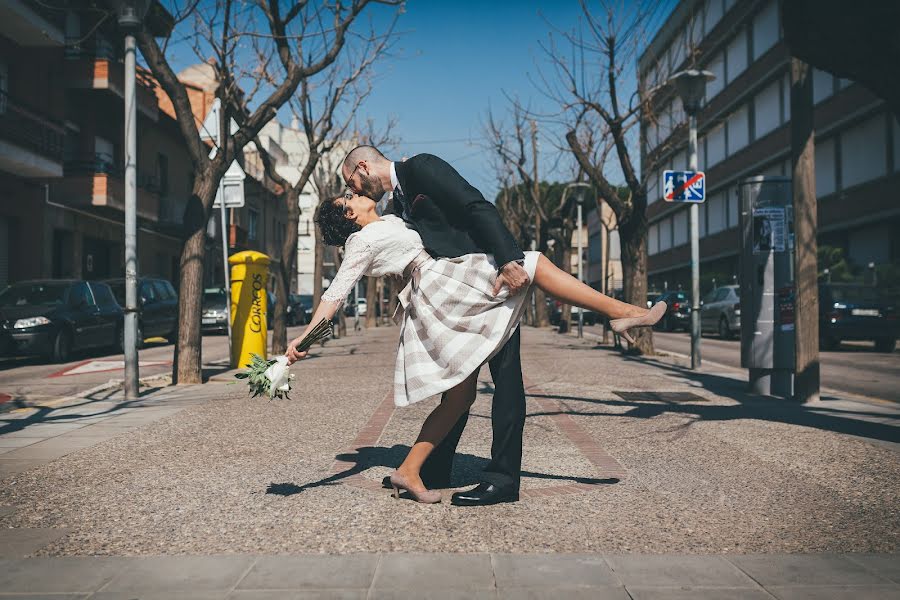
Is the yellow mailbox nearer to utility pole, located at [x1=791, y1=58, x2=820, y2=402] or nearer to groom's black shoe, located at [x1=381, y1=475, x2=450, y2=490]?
utility pole, located at [x1=791, y1=58, x2=820, y2=402]

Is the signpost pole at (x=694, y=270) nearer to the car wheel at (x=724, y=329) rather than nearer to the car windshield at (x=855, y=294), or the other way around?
the car windshield at (x=855, y=294)

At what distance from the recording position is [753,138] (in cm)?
4081


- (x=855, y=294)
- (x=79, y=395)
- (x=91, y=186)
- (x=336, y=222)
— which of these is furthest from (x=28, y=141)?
(x=855, y=294)

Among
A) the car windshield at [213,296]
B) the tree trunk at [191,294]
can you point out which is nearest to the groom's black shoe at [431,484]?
the tree trunk at [191,294]

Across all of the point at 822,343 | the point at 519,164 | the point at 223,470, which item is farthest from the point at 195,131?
the point at 519,164

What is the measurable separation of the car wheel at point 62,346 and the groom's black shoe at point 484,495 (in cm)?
1245

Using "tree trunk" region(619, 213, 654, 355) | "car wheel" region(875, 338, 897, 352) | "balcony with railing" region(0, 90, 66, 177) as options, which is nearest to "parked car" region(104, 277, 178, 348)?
"balcony with railing" region(0, 90, 66, 177)

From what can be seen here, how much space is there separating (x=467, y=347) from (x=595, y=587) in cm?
133

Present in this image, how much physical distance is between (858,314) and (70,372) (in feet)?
51.1

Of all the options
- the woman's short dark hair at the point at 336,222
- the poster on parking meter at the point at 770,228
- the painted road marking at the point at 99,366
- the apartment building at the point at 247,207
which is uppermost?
the apartment building at the point at 247,207

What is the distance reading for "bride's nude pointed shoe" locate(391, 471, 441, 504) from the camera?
4.05 m

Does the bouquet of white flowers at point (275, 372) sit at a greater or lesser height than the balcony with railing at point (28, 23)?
lesser

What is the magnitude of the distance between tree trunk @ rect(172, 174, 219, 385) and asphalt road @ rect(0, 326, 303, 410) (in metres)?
1.17

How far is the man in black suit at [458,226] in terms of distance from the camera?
3713 mm
